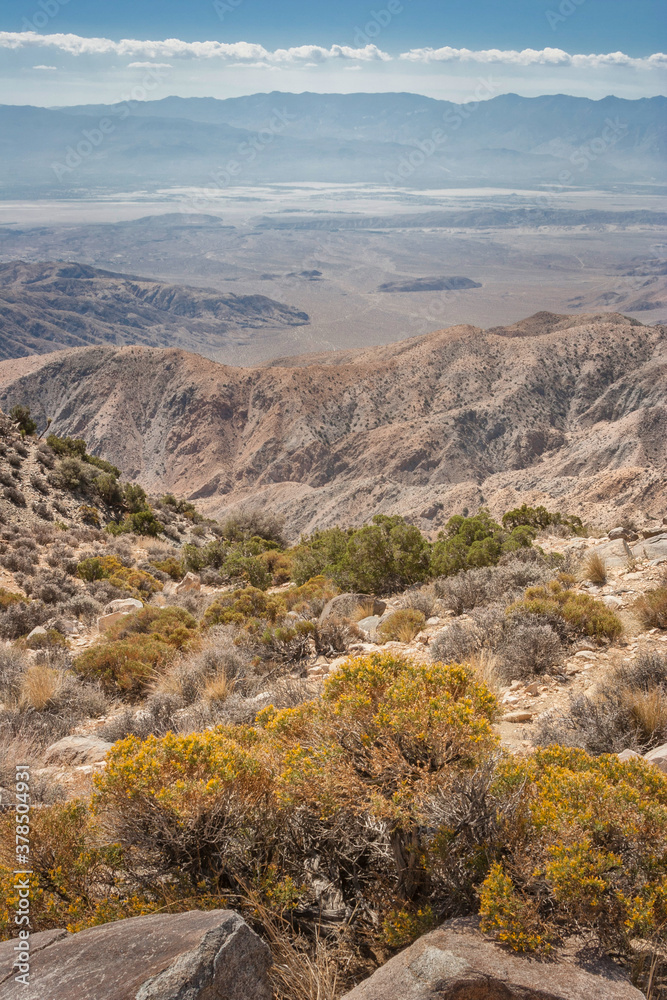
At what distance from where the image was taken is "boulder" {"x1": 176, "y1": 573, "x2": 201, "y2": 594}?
1360 centimetres

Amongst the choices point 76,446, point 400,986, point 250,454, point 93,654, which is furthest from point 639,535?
point 250,454

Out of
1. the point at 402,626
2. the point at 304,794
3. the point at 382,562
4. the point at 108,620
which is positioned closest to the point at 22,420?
the point at 108,620

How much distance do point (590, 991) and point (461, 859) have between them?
661mm

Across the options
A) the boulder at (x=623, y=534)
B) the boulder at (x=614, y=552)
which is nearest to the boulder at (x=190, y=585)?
the boulder at (x=614, y=552)

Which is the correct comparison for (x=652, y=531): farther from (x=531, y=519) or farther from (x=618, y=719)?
(x=618, y=719)

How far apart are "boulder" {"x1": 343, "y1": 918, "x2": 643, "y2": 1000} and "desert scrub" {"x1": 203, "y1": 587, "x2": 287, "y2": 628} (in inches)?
262

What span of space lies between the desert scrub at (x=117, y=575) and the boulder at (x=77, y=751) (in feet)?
22.9

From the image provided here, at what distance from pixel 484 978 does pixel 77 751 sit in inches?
188

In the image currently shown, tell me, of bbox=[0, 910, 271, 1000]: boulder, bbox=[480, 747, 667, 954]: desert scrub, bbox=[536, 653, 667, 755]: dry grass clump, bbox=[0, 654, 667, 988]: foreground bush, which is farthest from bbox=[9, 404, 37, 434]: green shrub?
bbox=[480, 747, 667, 954]: desert scrub

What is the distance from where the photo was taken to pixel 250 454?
7469 cm

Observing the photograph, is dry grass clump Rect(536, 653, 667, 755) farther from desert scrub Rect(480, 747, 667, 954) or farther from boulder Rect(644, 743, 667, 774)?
desert scrub Rect(480, 747, 667, 954)

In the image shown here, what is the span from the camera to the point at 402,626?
304 inches

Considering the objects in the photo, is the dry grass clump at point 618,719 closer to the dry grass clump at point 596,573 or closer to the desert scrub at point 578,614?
the desert scrub at point 578,614
